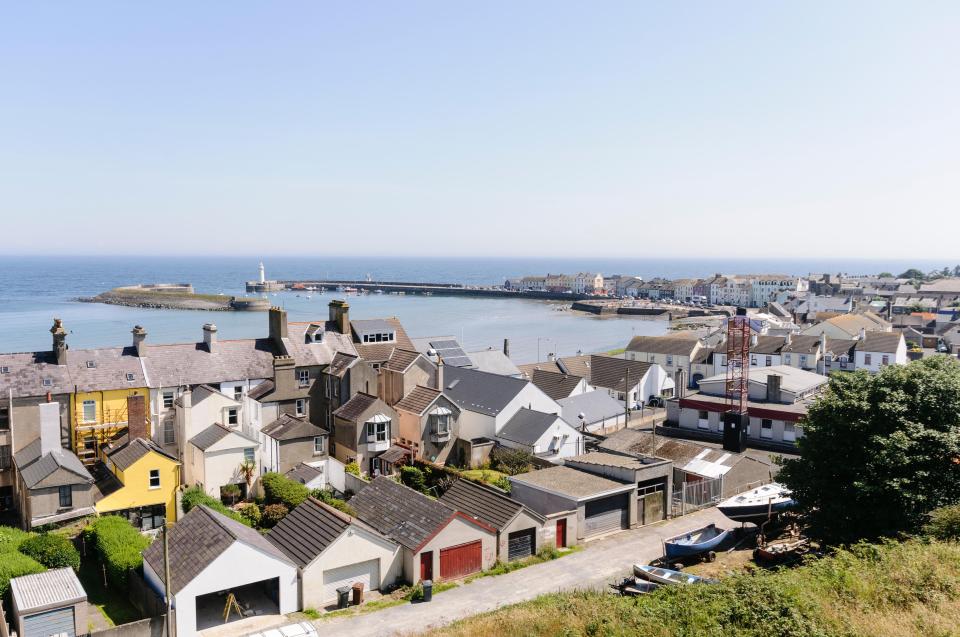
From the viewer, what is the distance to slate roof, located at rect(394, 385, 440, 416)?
38.7 metres

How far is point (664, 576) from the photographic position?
2284 centimetres

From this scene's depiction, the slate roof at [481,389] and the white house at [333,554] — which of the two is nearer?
the white house at [333,554]

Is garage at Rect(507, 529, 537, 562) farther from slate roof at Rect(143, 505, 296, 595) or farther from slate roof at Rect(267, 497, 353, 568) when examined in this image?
slate roof at Rect(143, 505, 296, 595)

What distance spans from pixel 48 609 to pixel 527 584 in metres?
14.5

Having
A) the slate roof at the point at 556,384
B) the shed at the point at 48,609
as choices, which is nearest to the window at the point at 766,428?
the slate roof at the point at 556,384

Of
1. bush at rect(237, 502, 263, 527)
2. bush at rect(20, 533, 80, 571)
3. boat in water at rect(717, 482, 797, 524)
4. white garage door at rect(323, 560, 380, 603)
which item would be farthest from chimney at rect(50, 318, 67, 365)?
boat in water at rect(717, 482, 797, 524)

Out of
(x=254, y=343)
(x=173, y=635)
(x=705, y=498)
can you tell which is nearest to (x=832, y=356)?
(x=705, y=498)

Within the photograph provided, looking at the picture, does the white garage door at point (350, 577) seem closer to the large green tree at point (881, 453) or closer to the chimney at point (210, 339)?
the large green tree at point (881, 453)

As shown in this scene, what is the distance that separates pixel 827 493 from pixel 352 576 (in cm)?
1655

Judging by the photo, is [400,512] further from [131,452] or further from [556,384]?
[556,384]

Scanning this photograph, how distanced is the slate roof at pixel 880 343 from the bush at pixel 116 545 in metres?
64.6

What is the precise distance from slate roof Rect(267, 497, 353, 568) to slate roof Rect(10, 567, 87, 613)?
20.5 ft

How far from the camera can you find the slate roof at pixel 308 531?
2396 centimetres

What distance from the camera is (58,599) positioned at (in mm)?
20203
